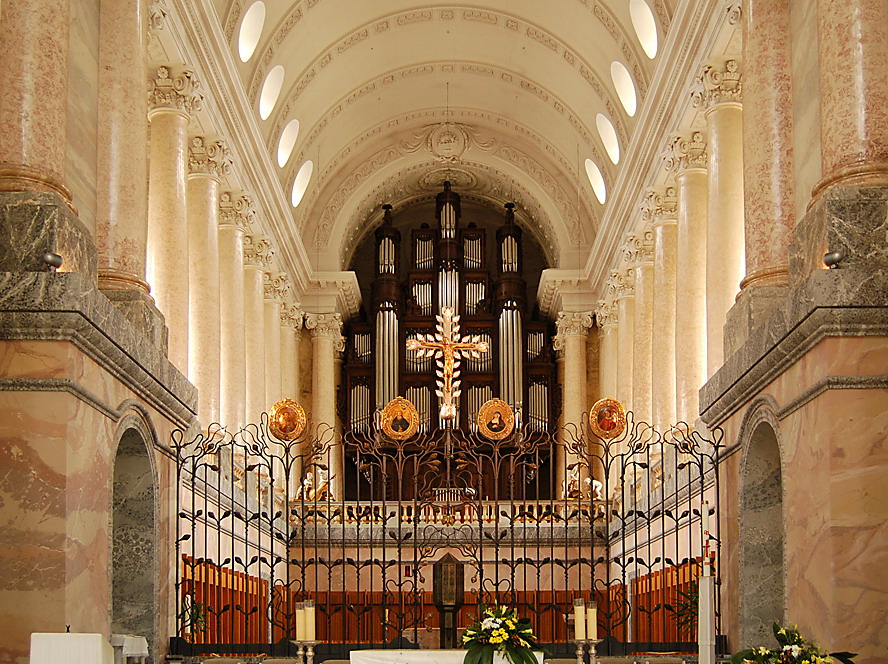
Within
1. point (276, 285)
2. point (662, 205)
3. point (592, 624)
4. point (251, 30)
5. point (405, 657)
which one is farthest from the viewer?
point (276, 285)

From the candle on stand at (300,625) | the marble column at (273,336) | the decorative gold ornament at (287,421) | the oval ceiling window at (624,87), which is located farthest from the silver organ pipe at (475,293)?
the candle on stand at (300,625)

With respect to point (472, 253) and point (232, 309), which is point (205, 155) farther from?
point (472, 253)

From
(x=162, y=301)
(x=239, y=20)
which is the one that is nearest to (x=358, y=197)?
(x=239, y=20)

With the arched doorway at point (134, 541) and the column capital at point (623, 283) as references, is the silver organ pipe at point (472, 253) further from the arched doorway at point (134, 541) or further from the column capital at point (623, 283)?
the arched doorway at point (134, 541)

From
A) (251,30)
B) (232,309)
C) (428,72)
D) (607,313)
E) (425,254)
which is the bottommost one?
(232,309)

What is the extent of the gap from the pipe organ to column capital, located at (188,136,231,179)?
38.4ft

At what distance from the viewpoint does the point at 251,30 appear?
21.4 m

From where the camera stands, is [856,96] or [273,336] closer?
[856,96]

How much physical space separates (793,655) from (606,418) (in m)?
6.96

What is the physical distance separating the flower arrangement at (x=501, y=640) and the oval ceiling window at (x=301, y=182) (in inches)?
778

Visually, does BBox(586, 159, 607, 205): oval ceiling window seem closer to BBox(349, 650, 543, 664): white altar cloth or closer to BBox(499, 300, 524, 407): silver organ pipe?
BBox(499, 300, 524, 407): silver organ pipe

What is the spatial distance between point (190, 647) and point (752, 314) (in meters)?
5.84

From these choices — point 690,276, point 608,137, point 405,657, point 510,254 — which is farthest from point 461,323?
point 405,657

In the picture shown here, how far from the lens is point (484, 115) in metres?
30.0
